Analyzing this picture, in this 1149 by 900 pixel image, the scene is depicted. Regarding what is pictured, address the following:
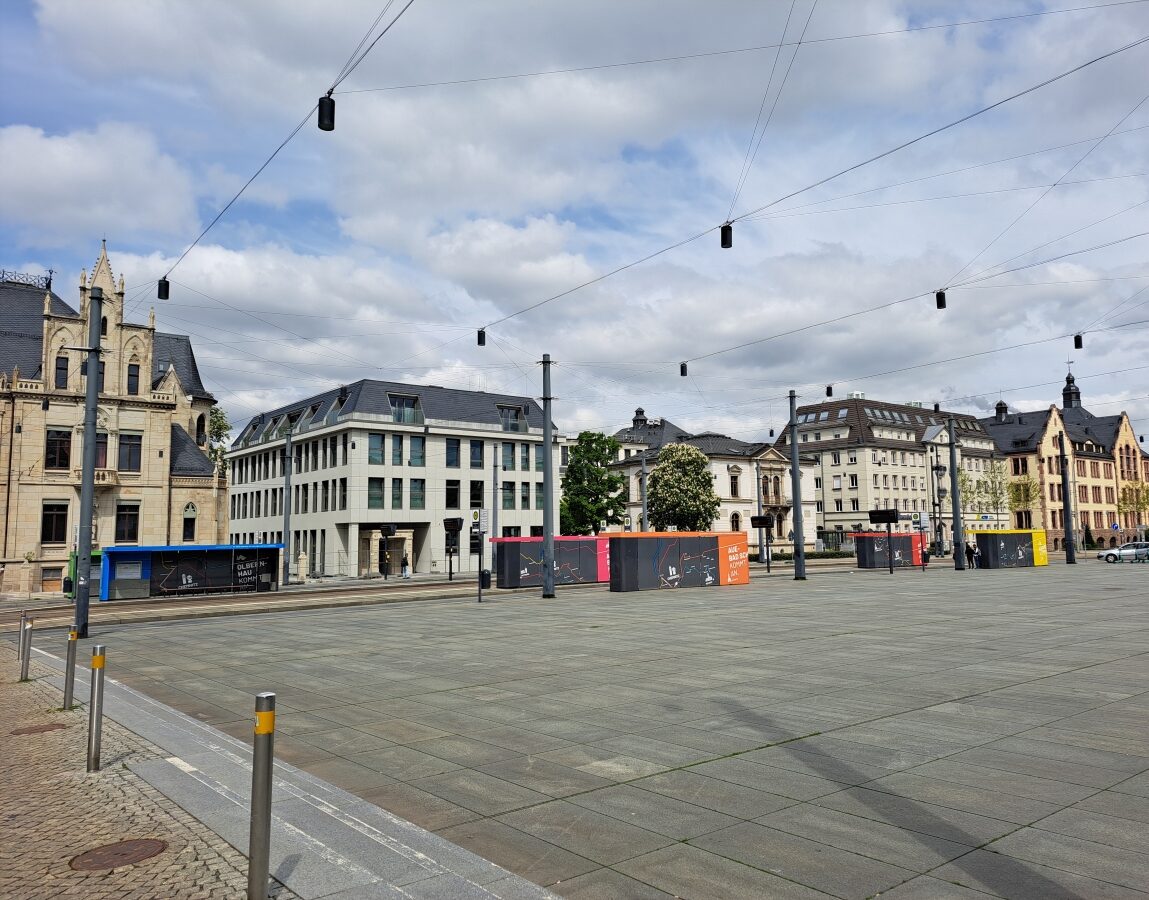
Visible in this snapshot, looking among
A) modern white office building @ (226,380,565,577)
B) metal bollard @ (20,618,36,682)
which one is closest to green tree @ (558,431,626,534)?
modern white office building @ (226,380,565,577)

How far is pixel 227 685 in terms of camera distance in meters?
11.8

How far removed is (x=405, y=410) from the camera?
64375 millimetres

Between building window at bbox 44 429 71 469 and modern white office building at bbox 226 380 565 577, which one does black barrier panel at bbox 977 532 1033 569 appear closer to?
modern white office building at bbox 226 380 565 577

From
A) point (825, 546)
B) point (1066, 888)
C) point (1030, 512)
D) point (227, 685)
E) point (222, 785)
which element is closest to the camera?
point (1066, 888)

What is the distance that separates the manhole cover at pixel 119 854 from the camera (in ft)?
16.5

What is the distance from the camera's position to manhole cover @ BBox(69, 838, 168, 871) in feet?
16.5

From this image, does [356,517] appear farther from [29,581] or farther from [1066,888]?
[1066,888]

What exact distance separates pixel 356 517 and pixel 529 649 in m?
47.3

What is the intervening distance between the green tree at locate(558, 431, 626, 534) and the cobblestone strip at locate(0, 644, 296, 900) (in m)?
59.5

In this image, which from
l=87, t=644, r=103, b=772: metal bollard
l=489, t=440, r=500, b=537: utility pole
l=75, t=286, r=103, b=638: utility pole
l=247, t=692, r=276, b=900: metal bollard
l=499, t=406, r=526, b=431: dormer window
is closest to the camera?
l=247, t=692, r=276, b=900: metal bollard

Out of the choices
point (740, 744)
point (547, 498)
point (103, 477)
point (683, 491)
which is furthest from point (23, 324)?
point (740, 744)

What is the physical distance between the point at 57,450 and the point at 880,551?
162 ft

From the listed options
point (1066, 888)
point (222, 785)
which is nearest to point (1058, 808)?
point (1066, 888)

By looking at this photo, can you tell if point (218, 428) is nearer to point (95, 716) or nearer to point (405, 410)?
point (405, 410)
